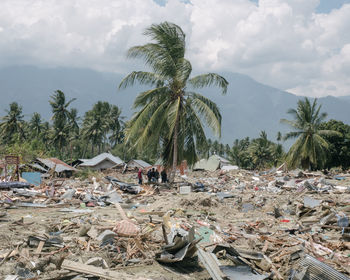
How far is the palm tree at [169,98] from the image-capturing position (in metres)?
15.7

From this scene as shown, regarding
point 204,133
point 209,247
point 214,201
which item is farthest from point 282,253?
point 204,133

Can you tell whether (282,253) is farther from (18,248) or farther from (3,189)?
(3,189)

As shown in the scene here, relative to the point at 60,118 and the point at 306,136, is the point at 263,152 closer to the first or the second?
the point at 306,136

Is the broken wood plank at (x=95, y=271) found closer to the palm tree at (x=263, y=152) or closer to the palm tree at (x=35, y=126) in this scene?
the palm tree at (x=263, y=152)

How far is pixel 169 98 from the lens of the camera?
16.5 m

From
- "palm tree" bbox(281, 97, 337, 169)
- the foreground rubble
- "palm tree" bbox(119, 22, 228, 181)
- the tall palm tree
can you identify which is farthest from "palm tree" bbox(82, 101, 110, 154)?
the foreground rubble

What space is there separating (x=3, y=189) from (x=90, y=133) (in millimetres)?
38297

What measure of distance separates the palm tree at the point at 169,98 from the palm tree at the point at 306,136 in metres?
14.5

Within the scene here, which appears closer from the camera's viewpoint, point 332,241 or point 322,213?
point 332,241

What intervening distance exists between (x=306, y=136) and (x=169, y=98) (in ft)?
55.7

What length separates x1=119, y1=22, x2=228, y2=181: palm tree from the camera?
15.7 m

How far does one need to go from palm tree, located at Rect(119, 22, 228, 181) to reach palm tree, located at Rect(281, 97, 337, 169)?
1454cm

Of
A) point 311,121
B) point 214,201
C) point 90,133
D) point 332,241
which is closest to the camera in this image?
point 332,241

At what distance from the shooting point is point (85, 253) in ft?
17.3
